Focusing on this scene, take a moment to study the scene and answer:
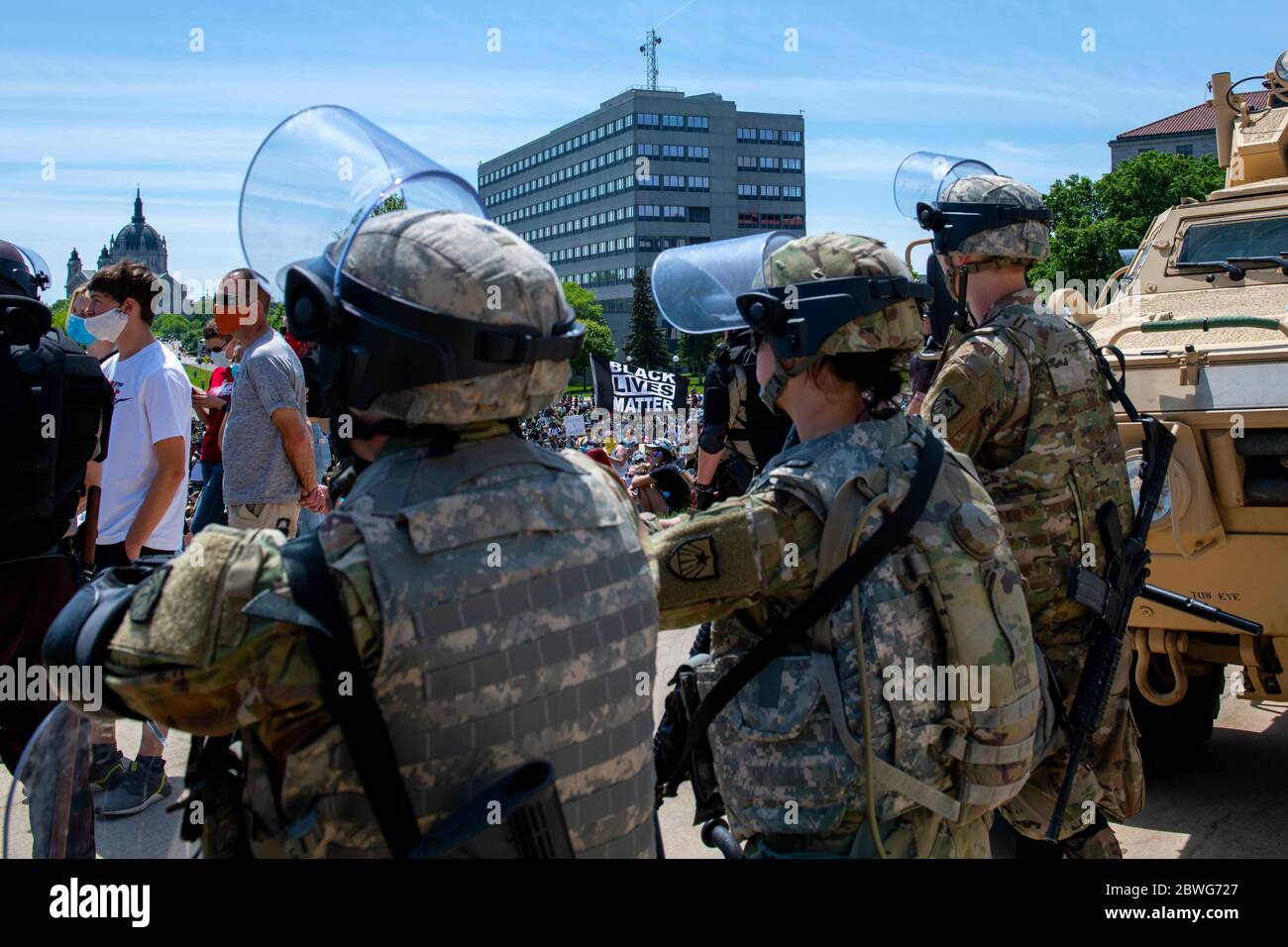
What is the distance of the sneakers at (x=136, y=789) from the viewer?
4457 millimetres

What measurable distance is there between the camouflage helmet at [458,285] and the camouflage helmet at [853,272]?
80 cm

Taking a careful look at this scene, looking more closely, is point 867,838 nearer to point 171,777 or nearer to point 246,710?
point 246,710

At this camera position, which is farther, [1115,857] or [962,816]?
[1115,857]

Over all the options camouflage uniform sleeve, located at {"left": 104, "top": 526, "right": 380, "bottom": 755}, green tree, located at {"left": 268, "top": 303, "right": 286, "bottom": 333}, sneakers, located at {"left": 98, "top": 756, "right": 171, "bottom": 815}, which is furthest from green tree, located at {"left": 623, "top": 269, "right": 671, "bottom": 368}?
camouflage uniform sleeve, located at {"left": 104, "top": 526, "right": 380, "bottom": 755}

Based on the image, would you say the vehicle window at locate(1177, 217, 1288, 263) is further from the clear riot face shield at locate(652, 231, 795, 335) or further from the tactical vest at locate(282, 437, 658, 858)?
the tactical vest at locate(282, 437, 658, 858)

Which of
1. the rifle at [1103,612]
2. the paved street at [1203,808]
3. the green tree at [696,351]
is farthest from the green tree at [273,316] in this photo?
the green tree at [696,351]

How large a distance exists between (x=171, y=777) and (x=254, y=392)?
1.67 meters

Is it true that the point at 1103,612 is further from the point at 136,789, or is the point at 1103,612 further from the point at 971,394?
the point at 136,789

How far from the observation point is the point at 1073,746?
3.37 meters

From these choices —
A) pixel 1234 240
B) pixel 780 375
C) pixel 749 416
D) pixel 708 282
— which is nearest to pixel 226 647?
pixel 780 375

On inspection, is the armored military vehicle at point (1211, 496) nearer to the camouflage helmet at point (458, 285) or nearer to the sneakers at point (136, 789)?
the camouflage helmet at point (458, 285)
